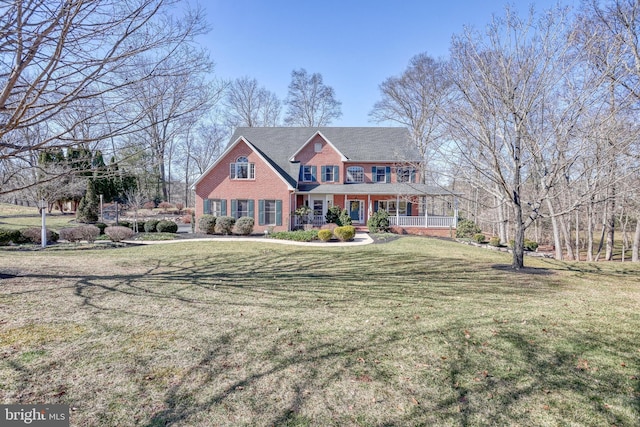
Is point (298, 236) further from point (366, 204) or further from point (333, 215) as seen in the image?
point (366, 204)

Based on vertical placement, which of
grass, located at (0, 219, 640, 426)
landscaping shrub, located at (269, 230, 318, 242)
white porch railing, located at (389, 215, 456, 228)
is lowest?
grass, located at (0, 219, 640, 426)

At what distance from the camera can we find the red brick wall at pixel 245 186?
21.5 metres

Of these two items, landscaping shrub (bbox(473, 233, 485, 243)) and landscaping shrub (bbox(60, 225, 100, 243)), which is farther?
landscaping shrub (bbox(473, 233, 485, 243))

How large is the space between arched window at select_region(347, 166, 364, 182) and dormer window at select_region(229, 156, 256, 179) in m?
7.85

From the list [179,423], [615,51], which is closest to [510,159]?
[615,51]

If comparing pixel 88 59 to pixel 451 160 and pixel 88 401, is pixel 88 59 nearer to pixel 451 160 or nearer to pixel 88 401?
pixel 88 401

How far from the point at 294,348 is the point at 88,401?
207 centimetres

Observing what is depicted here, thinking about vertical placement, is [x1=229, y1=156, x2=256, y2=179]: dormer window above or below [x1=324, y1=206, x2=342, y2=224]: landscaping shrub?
above

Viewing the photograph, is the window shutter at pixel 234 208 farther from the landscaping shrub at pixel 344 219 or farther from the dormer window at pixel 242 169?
the landscaping shrub at pixel 344 219

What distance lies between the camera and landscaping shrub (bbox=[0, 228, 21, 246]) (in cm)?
1505

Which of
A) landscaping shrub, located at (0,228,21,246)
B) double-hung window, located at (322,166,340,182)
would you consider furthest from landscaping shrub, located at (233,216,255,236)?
landscaping shrub, located at (0,228,21,246)

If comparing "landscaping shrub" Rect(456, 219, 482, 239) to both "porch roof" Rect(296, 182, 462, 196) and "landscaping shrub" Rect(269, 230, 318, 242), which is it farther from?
"landscaping shrub" Rect(269, 230, 318, 242)

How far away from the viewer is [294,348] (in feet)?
13.3

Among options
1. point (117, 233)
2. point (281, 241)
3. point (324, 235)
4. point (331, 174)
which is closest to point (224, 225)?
point (281, 241)
